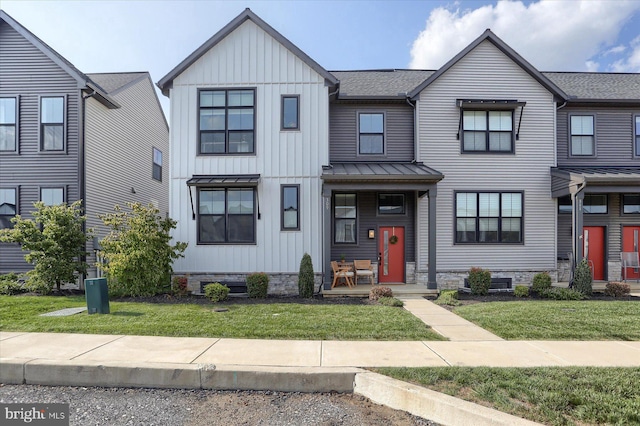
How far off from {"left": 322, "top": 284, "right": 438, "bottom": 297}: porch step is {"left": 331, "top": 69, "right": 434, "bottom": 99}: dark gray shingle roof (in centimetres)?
653

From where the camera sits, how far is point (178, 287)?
10.6 meters

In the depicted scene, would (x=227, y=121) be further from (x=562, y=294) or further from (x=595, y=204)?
(x=595, y=204)

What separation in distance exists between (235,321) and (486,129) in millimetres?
10555

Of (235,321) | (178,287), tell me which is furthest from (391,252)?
(178,287)

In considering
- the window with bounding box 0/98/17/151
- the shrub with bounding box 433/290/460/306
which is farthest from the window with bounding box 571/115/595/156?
the window with bounding box 0/98/17/151

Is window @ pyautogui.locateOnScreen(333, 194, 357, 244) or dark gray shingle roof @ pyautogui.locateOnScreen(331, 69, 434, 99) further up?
dark gray shingle roof @ pyautogui.locateOnScreen(331, 69, 434, 99)

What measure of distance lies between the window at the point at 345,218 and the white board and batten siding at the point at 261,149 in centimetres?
117

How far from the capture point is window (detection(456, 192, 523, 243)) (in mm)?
12398

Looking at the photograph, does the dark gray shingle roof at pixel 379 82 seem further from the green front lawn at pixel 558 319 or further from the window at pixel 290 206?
the green front lawn at pixel 558 319

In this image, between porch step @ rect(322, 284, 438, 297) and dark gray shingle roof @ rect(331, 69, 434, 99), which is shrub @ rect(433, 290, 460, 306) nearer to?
porch step @ rect(322, 284, 438, 297)

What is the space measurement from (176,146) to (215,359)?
28.1ft

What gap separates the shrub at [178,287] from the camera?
10539 mm

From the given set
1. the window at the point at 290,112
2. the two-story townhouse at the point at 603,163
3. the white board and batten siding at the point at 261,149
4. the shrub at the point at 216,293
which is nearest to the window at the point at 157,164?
the white board and batten siding at the point at 261,149

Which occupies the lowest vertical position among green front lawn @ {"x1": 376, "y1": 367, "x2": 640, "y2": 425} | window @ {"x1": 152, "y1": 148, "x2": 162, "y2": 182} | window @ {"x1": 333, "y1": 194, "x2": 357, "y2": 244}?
green front lawn @ {"x1": 376, "y1": 367, "x2": 640, "y2": 425}
